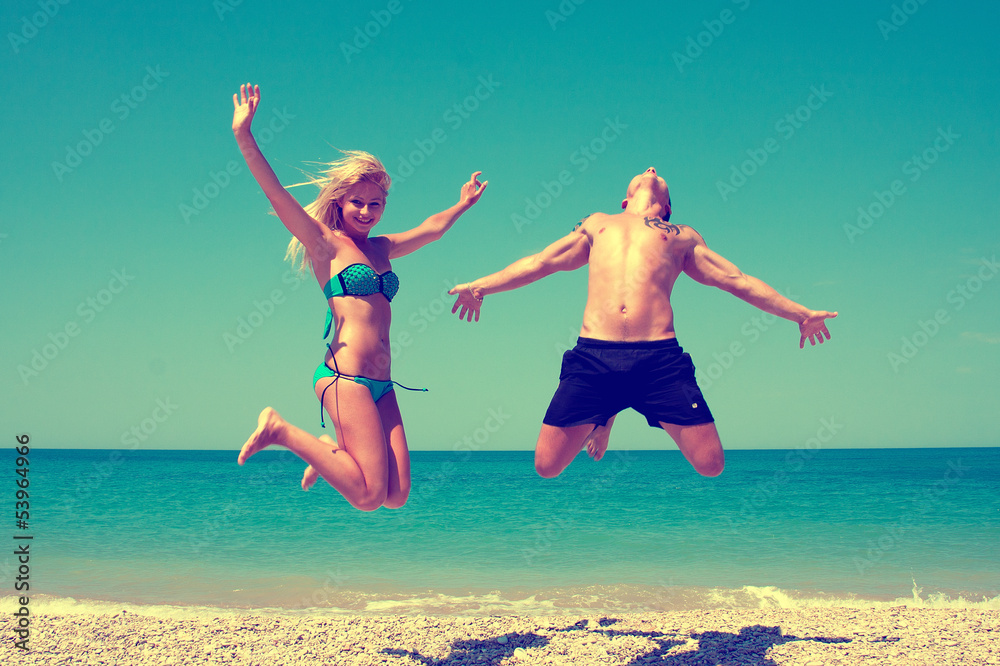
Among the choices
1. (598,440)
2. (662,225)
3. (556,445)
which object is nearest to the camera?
(556,445)

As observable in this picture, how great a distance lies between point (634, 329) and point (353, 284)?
1929 mm

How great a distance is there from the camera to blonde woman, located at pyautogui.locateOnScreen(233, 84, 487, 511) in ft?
14.5

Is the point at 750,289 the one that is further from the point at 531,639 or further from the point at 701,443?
the point at 531,639

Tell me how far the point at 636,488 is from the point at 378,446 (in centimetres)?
3311

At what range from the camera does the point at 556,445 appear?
4.87 m

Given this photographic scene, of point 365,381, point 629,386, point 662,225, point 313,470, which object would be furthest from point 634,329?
point 313,470

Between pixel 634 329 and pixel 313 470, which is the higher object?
pixel 634 329

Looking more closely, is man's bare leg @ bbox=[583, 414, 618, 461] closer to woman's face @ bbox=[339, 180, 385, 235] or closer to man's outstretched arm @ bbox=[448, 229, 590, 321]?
man's outstretched arm @ bbox=[448, 229, 590, 321]

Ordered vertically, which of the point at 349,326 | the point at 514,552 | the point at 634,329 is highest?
the point at 349,326

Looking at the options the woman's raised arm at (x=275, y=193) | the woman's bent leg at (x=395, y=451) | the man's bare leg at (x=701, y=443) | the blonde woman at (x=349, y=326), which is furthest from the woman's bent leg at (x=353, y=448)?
the man's bare leg at (x=701, y=443)

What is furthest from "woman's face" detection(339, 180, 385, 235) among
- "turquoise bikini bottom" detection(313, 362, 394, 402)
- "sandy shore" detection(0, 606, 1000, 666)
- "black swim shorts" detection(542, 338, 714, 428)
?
"sandy shore" detection(0, 606, 1000, 666)

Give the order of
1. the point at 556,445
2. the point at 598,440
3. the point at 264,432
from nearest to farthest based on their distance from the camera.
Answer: the point at 264,432 < the point at 556,445 < the point at 598,440

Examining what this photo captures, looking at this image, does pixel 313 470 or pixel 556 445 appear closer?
pixel 313 470

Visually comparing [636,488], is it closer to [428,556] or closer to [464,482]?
[464,482]
